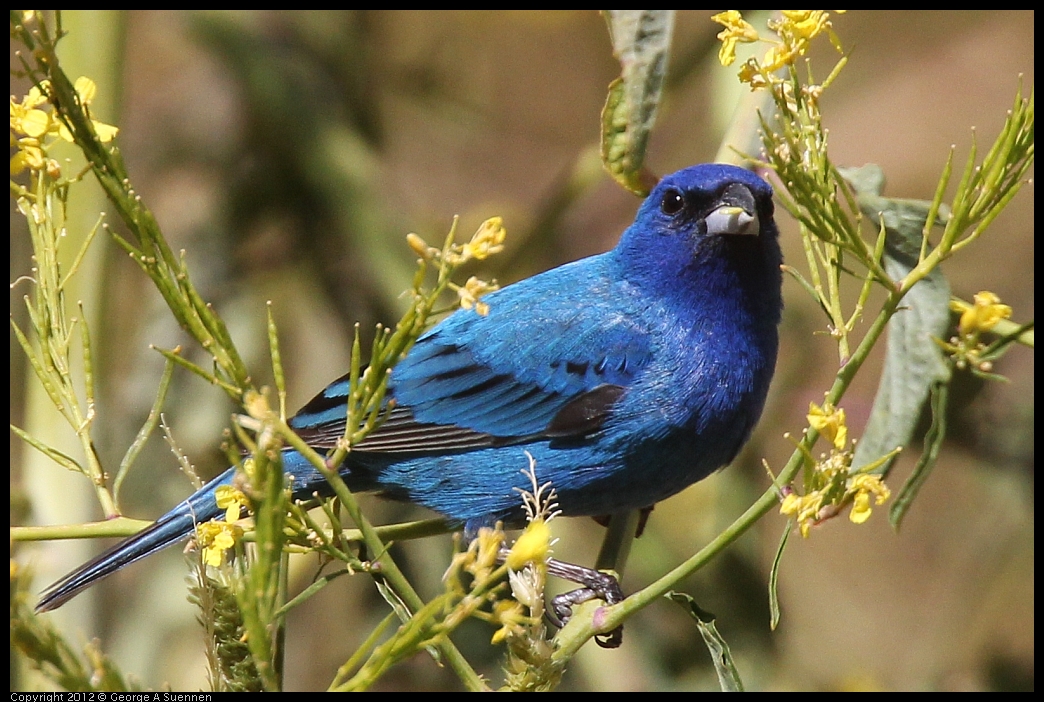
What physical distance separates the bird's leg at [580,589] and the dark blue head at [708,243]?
2.72ft

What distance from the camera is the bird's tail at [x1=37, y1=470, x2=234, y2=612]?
2842mm

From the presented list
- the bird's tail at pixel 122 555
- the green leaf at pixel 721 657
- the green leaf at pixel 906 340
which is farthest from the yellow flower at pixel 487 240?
the bird's tail at pixel 122 555

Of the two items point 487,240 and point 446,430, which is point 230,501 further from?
point 446,430

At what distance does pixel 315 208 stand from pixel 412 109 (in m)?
1.45

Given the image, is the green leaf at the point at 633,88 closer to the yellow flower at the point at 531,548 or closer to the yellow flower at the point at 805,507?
the yellow flower at the point at 805,507

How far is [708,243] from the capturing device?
3.22m

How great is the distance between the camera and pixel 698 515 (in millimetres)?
4727

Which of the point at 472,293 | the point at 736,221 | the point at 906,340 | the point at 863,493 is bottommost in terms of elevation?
the point at 906,340

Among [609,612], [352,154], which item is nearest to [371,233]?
[352,154]

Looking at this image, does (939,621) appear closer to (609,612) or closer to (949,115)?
(949,115)

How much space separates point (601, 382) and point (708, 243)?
1.65 ft

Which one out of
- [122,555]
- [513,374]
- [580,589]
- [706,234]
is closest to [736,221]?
[706,234]

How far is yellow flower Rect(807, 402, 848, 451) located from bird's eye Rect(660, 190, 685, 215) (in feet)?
5.08

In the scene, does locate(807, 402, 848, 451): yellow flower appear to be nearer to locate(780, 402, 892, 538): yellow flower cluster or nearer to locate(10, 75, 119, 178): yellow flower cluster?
locate(780, 402, 892, 538): yellow flower cluster
